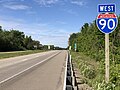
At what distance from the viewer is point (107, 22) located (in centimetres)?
1173

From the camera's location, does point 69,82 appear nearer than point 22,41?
Yes

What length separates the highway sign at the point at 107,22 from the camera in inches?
458

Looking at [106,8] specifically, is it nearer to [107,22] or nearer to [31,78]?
[107,22]

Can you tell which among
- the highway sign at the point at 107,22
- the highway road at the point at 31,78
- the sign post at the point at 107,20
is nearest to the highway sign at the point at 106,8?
Answer: the sign post at the point at 107,20

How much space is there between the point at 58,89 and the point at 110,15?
4.14m

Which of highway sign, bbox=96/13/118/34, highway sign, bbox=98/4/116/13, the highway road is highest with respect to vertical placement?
highway sign, bbox=98/4/116/13

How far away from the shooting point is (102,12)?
11.9 metres

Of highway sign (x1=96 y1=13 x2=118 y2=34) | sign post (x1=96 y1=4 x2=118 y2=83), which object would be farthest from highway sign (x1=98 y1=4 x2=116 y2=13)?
highway sign (x1=96 y1=13 x2=118 y2=34)

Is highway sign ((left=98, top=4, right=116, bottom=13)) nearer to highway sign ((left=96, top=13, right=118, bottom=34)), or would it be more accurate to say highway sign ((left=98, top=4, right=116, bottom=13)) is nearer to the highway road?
highway sign ((left=96, top=13, right=118, bottom=34))

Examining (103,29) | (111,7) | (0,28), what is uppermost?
(0,28)

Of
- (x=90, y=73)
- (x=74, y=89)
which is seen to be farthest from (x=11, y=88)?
(x=90, y=73)

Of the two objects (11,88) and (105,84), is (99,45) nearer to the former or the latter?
(11,88)

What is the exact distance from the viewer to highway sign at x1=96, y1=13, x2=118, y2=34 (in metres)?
11.6

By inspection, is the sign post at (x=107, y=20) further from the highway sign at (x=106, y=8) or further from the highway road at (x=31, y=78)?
the highway road at (x=31, y=78)
